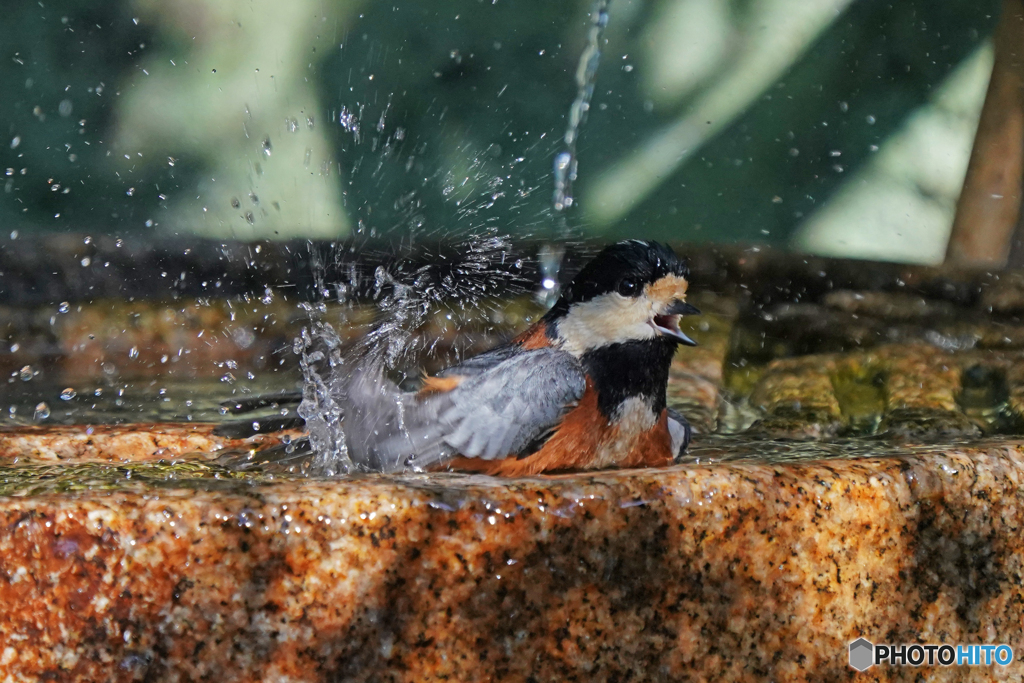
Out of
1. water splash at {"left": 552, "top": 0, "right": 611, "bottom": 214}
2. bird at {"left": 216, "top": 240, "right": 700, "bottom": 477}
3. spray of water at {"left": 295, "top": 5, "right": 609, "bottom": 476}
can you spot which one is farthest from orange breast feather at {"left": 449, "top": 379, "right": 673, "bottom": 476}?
water splash at {"left": 552, "top": 0, "right": 611, "bottom": 214}

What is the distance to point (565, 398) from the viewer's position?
7.72 ft

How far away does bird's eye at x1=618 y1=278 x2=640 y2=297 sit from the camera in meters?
2.46

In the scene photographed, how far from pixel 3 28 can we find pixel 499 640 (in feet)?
18.9

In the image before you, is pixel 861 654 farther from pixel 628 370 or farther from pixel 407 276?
pixel 407 276

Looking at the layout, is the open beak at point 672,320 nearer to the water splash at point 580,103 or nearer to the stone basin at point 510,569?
the stone basin at point 510,569

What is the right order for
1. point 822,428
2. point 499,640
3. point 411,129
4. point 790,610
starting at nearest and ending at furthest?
1. point 499,640
2. point 790,610
3. point 822,428
4. point 411,129

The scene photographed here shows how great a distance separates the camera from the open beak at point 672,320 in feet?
7.84

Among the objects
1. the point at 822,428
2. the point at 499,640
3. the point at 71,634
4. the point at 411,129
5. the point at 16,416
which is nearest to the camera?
the point at 71,634

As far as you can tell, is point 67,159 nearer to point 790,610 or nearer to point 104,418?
point 104,418

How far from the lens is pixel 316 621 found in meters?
1.48

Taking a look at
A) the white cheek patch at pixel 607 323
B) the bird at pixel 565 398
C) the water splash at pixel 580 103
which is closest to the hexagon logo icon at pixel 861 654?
the bird at pixel 565 398

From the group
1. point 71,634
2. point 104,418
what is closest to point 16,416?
point 104,418

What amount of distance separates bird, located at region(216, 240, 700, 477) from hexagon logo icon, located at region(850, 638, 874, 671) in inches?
31.9

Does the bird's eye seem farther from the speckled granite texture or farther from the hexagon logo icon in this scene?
the hexagon logo icon
